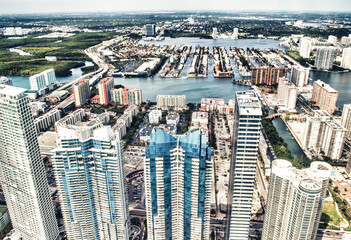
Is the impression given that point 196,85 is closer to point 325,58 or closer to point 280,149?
point 280,149

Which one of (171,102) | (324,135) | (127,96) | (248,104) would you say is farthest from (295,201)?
(127,96)

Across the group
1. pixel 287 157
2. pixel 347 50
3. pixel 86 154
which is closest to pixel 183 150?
pixel 86 154

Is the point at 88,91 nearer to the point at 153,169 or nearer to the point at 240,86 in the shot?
the point at 240,86

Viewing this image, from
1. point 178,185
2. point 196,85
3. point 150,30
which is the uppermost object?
point 150,30

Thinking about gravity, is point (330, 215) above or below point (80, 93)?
below

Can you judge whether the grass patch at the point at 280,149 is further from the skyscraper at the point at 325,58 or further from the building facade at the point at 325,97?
the skyscraper at the point at 325,58

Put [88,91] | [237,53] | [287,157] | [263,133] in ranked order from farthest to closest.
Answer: [237,53] → [88,91] → [263,133] → [287,157]

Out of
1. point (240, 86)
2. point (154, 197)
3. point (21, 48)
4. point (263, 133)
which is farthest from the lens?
point (21, 48)
